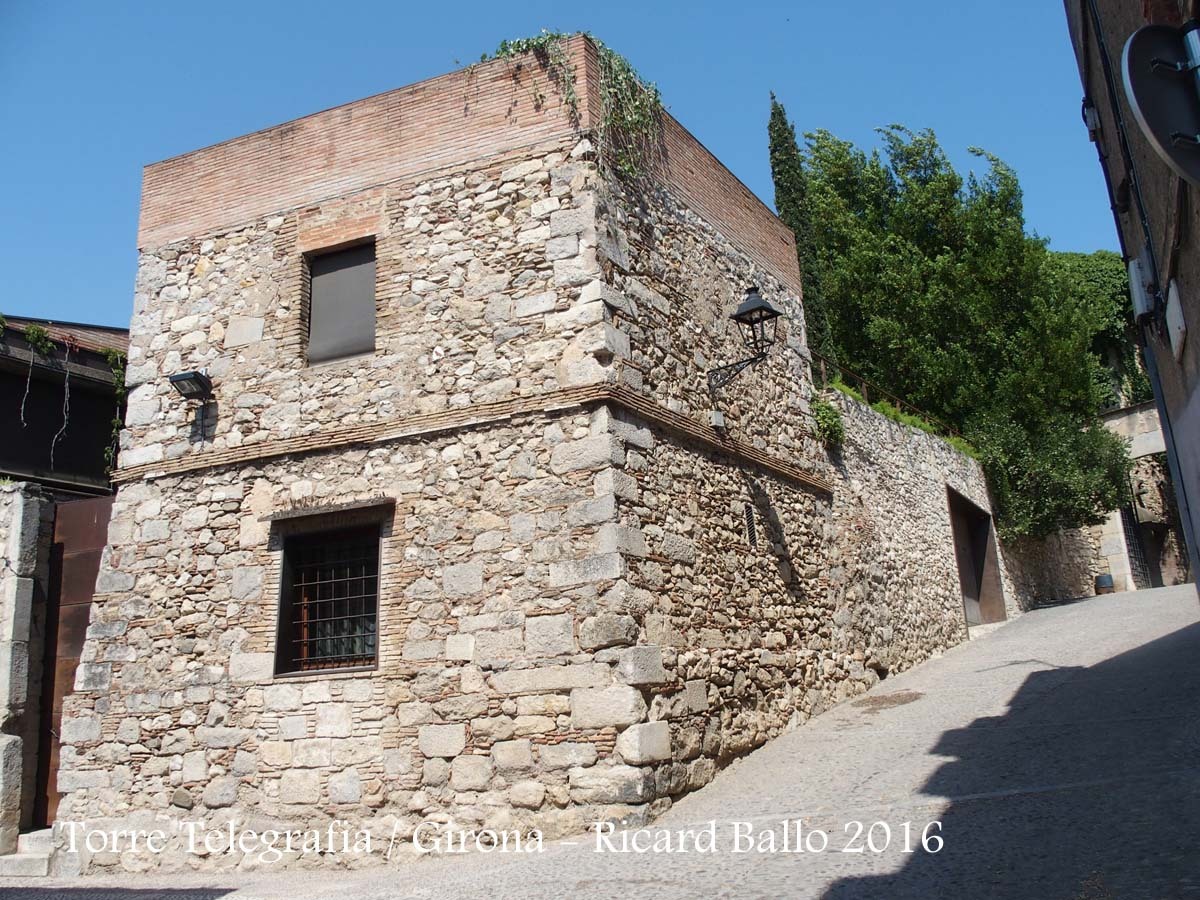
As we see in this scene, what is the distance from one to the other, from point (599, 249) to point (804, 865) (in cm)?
482

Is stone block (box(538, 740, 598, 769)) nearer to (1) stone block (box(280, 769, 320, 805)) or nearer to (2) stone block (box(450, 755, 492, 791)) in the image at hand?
(2) stone block (box(450, 755, 492, 791))

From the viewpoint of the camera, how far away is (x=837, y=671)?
34.1 ft

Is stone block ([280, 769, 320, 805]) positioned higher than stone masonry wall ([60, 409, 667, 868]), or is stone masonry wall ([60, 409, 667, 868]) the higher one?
stone masonry wall ([60, 409, 667, 868])

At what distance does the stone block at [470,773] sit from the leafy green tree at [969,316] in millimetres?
14084

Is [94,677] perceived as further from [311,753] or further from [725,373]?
[725,373]

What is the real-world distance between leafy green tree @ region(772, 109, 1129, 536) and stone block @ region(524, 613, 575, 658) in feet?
44.7

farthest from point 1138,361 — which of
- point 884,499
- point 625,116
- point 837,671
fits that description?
point 625,116

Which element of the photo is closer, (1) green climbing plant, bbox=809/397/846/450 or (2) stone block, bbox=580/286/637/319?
(2) stone block, bbox=580/286/637/319

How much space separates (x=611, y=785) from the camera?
22.6ft

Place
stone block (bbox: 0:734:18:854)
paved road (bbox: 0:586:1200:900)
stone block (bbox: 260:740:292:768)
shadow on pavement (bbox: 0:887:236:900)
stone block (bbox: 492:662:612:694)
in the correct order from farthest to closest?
stone block (bbox: 0:734:18:854) → stone block (bbox: 260:740:292:768) → stone block (bbox: 492:662:612:694) → shadow on pavement (bbox: 0:887:236:900) → paved road (bbox: 0:586:1200:900)

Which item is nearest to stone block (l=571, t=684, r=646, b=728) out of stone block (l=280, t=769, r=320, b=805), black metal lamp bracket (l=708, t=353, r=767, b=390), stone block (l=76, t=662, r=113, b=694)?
stone block (l=280, t=769, r=320, b=805)

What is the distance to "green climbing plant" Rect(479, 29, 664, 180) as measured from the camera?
28.0 ft

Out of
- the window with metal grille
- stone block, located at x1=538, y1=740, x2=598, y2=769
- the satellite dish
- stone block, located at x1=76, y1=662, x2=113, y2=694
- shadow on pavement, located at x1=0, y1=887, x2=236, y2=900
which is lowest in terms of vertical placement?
shadow on pavement, located at x1=0, y1=887, x2=236, y2=900

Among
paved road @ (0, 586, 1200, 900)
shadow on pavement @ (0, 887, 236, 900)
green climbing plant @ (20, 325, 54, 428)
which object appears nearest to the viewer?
paved road @ (0, 586, 1200, 900)
